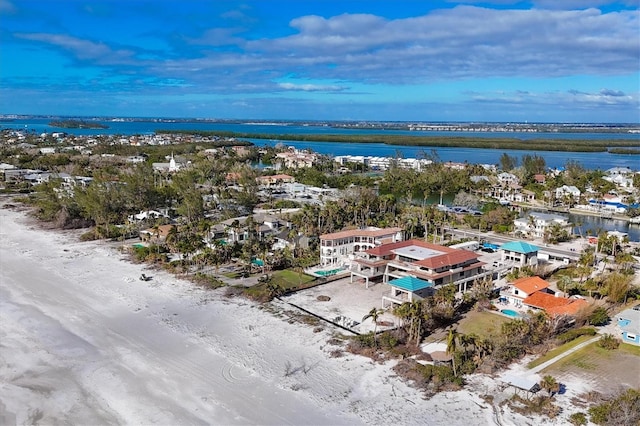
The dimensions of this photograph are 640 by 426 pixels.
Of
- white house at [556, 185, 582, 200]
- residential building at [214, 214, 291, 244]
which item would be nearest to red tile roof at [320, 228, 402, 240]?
residential building at [214, 214, 291, 244]

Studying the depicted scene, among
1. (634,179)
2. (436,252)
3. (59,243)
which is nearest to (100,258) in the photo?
(59,243)

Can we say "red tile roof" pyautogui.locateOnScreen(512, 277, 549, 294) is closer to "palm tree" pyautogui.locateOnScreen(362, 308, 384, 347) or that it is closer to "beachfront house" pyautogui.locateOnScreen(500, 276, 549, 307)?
"beachfront house" pyautogui.locateOnScreen(500, 276, 549, 307)

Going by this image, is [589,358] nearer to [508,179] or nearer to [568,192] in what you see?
[568,192]

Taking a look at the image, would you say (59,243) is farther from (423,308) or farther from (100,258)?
(423,308)

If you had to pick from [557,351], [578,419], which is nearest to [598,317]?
[557,351]

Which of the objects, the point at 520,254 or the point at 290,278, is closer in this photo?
the point at 290,278

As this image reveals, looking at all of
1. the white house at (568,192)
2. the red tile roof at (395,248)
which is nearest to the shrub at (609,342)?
the red tile roof at (395,248)
